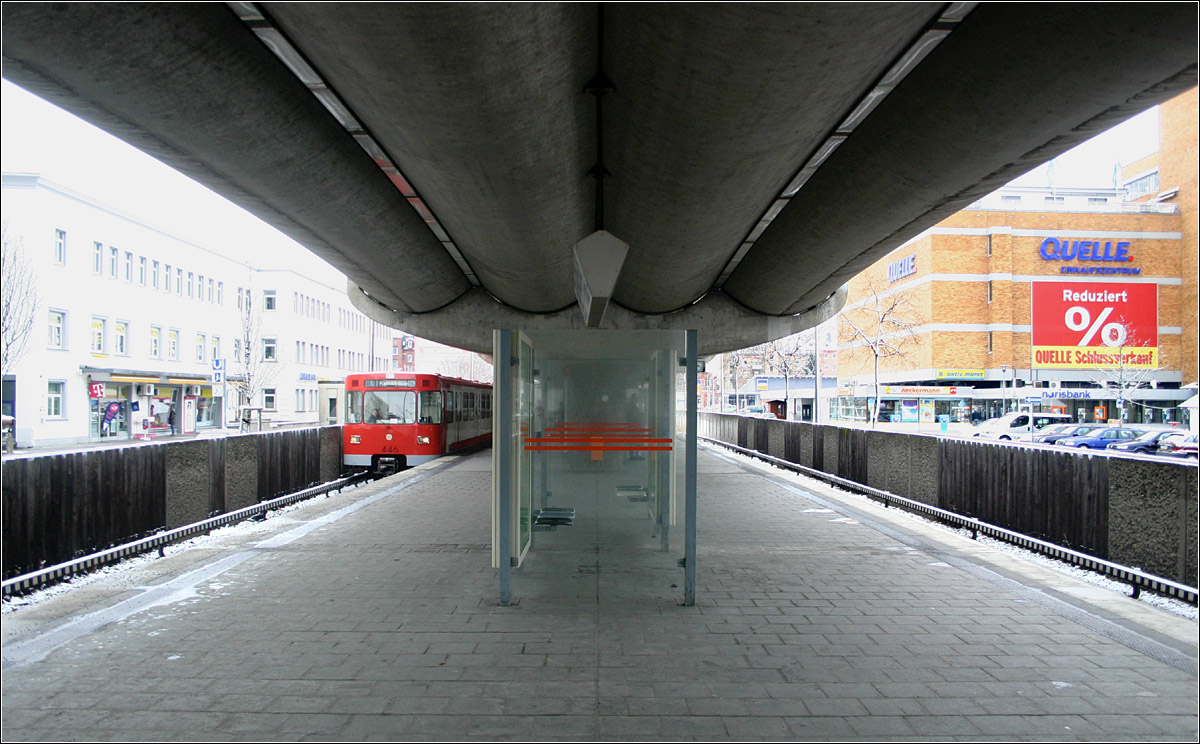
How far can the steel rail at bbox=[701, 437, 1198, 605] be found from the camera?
6.38m

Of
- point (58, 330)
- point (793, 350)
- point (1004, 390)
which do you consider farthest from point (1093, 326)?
point (58, 330)

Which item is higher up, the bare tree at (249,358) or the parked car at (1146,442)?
the bare tree at (249,358)

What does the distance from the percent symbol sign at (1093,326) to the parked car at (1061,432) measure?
11.4 ft

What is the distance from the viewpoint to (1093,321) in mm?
26469

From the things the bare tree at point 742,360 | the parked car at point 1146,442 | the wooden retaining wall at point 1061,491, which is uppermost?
the bare tree at point 742,360

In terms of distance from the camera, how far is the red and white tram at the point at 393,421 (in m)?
19.4

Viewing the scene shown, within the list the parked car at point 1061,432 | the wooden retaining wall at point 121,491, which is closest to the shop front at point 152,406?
the wooden retaining wall at point 121,491

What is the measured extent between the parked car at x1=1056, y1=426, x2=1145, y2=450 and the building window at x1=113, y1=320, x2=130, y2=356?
96.3ft

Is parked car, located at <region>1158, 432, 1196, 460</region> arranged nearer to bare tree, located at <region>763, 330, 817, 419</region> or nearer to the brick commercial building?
the brick commercial building

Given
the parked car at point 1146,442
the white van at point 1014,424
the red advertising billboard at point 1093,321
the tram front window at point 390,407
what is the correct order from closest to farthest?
the tram front window at point 390,407 → the parked car at point 1146,442 → the red advertising billboard at point 1093,321 → the white van at point 1014,424

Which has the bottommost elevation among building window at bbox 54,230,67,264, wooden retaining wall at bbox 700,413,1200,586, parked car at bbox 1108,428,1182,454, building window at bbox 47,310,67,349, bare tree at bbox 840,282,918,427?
parked car at bbox 1108,428,1182,454

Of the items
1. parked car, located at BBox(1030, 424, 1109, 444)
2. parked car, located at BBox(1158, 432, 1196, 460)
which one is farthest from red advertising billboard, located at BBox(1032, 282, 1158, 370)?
parked car, located at BBox(1158, 432, 1196, 460)

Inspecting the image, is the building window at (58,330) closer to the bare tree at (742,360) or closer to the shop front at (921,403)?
the shop front at (921,403)

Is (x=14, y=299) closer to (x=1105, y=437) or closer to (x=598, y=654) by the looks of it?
(x=598, y=654)
